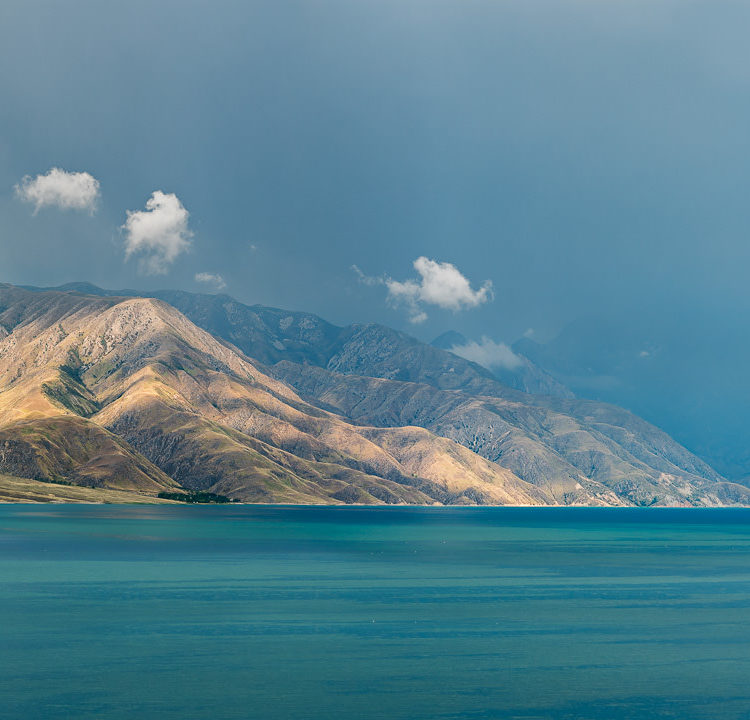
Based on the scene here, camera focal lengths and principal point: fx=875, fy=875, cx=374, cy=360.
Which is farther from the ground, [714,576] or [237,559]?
[714,576]

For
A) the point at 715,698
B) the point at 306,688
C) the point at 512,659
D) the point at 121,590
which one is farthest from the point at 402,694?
the point at 121,590

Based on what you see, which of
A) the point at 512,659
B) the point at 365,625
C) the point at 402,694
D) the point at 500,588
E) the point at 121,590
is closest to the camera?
the point at 402,694

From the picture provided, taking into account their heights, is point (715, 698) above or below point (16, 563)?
above

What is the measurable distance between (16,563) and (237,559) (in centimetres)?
4615

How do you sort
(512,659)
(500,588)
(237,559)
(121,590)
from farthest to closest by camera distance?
(237,559) → (500,588) → (121,590) → (512,659)

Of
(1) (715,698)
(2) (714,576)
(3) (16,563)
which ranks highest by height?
(2) (714,576)

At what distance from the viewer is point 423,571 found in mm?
180000

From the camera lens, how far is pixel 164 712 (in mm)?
68062

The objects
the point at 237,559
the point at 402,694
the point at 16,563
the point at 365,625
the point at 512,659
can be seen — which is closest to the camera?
the point at 402,694

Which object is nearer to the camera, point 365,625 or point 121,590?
point 365,625

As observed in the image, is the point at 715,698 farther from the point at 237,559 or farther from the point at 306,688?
the point at 237,559

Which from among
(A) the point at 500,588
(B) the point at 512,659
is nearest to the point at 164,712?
(B) the point at 512,659

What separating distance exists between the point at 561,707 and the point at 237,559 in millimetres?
133656

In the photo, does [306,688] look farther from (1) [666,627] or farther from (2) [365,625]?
(1) [666,627]
